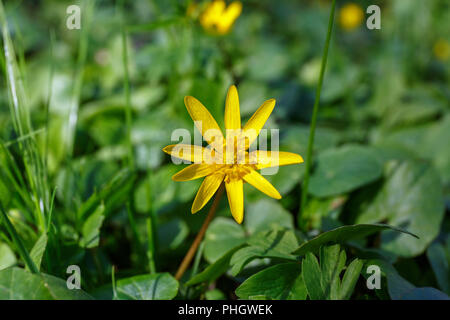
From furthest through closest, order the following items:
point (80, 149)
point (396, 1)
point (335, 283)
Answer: point (396, 1)
point (80, 149)
point (335, 283)

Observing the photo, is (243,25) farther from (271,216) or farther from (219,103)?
(271,216)

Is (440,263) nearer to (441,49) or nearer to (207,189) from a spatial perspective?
(207,189)

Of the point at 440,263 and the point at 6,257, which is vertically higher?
the point at 6,257

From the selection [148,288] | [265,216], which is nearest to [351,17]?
[265,216]

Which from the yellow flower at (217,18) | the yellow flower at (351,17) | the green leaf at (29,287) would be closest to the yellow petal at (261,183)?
the green leaf at (29,287)

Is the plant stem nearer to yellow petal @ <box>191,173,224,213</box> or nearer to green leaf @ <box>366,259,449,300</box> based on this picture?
yellow petal @ <box>191,173,224,213</box>

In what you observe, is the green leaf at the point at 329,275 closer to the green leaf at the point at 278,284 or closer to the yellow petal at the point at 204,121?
the green leaf at the point at 278,284

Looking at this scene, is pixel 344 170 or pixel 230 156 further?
pixel 344 170
